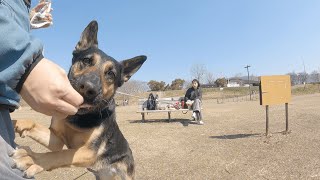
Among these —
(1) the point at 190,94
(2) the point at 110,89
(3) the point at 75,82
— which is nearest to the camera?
(3) the point at 75,82

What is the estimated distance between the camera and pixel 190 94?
18984 mm

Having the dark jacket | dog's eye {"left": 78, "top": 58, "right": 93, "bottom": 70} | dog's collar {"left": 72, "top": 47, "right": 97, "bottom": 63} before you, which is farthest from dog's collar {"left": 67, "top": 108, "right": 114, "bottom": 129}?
the dark jacket

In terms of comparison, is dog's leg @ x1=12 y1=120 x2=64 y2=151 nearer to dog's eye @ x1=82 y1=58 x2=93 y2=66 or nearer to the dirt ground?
dog's eye @ x1=82 y1=58 x2=93 y2=66

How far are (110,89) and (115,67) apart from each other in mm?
305

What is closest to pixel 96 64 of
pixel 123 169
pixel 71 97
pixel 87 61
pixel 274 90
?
pixel 87 61

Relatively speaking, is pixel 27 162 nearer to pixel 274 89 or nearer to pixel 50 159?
pixel 50 159

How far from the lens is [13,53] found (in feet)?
4.41

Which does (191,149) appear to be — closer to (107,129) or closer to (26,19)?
(107,129)

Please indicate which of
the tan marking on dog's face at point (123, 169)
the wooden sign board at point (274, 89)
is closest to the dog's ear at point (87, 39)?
the tan marking on dog's face at point (123, 169)

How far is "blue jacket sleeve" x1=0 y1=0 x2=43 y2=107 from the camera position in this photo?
1.33 metres

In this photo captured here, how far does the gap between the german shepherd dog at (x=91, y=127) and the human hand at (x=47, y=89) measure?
33.9 inches

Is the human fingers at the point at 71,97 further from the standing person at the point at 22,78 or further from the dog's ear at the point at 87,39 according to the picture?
the dog's ear at the point at 87,39

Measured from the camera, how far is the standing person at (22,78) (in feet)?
4.42

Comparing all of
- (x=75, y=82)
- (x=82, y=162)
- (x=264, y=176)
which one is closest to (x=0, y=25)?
(x=75, y=82)
